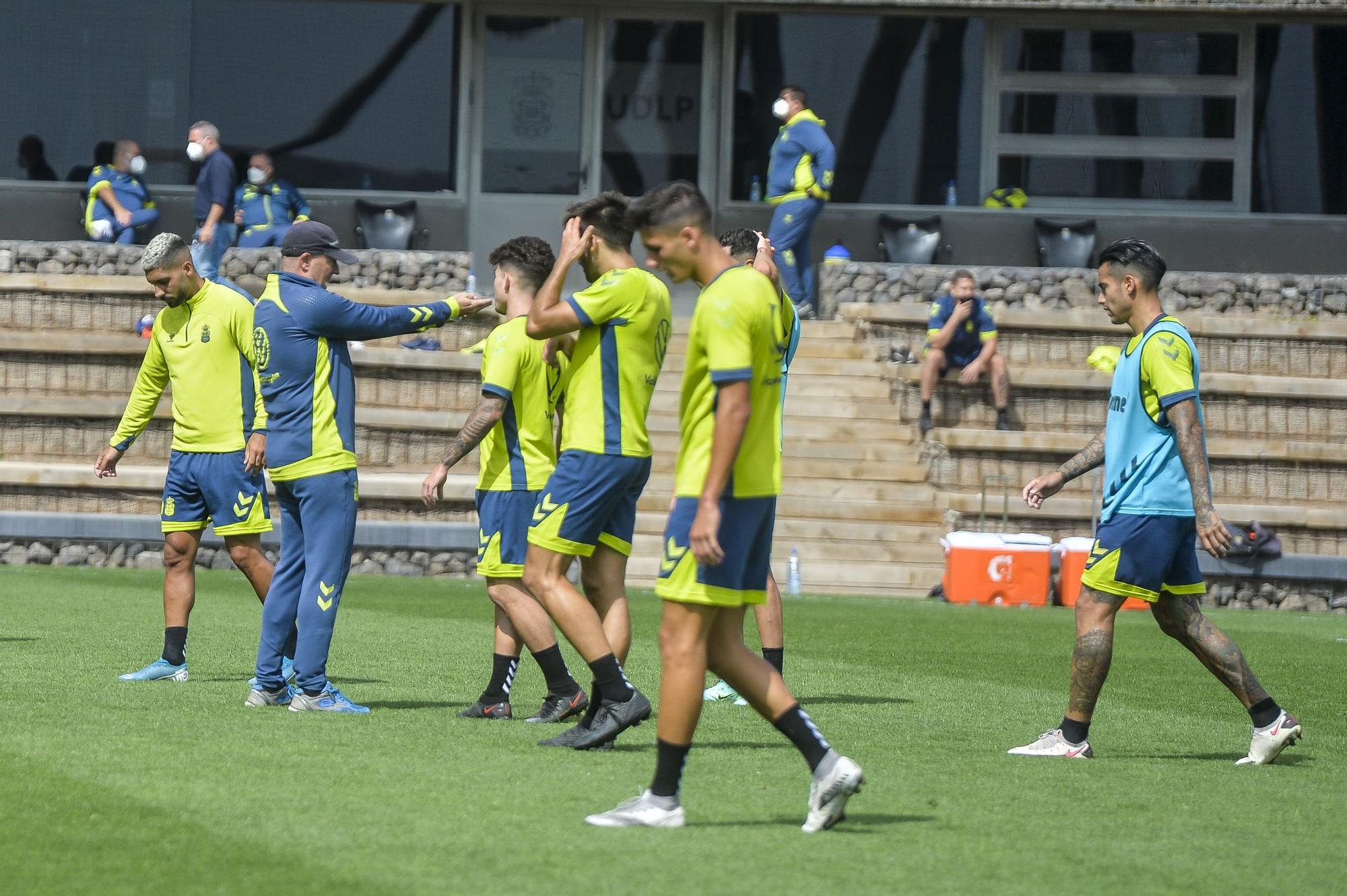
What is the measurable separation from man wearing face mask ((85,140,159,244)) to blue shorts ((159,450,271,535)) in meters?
13.4

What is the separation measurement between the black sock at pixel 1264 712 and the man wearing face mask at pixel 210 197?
14706 millimetres

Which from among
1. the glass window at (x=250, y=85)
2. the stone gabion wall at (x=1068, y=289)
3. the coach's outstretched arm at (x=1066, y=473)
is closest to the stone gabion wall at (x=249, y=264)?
the glass window at (x=250, y=85)

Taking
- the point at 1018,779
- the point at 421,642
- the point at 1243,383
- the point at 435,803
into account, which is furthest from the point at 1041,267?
the point at 435,803

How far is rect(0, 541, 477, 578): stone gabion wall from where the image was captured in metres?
18.2

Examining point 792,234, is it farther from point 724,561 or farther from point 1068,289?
point 724,561

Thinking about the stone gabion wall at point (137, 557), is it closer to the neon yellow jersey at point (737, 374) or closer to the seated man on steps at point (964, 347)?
the seated man on steps at point (964, 347)

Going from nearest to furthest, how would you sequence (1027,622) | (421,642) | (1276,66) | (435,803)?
(435,803) < (421,642) < (1027,622) < (1276,66)

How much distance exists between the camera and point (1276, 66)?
2445cm

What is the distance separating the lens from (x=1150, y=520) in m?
7.59

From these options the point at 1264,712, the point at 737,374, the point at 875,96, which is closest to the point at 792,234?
the point at 875,96

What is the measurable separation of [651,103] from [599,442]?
17133 mm

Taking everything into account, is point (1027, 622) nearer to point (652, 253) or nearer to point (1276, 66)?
point (652, 253)

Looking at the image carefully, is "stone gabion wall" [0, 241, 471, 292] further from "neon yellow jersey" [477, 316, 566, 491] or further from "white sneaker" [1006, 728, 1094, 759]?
"white sneaker" [1006, 728, 1094, 759]

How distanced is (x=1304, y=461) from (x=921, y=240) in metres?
6.09
